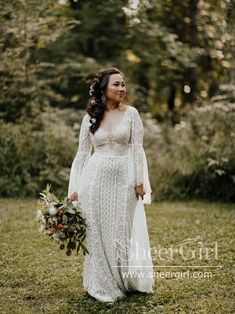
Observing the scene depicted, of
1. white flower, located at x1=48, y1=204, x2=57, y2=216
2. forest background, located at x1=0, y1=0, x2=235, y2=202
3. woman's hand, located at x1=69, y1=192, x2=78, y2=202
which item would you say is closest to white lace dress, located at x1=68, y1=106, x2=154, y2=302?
woman's hand, located at x1=69, y1=192, x2=78, y2=202

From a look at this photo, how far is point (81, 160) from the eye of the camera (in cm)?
610

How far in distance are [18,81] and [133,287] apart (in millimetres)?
8868

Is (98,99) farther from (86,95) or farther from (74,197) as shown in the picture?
(86,95)

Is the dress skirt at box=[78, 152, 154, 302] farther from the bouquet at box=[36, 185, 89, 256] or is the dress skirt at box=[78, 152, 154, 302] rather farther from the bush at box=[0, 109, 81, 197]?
the bush at box=[0, 109, 81, 197]

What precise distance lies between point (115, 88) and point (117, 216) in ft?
4.33

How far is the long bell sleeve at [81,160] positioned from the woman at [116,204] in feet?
0.36

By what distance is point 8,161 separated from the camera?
12359mm

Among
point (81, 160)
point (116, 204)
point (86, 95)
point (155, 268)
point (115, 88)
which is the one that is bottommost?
point (155, 268)

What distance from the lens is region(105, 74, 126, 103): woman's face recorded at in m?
5.84

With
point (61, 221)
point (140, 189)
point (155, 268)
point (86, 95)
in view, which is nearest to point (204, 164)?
point (155, 268)

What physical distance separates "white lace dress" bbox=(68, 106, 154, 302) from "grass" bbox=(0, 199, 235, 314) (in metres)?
0.24

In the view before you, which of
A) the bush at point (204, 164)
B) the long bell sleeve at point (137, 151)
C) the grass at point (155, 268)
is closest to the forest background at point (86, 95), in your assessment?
the bush at point (204, 164)

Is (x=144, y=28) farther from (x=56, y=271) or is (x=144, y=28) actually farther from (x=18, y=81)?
(x=56, y=271)

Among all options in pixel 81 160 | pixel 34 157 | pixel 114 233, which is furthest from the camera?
pixel 34 157
